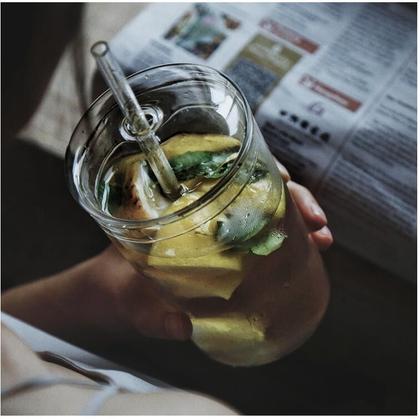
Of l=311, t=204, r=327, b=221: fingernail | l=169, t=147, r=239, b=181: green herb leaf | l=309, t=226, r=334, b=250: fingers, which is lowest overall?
l=309, t=226, r=334, b=250: fingers

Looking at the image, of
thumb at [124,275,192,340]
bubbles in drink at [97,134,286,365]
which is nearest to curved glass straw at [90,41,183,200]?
bubbles in drink at [97,134,286,365]

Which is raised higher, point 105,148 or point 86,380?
point 105,148

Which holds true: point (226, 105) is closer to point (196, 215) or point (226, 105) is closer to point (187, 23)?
point (196, 215)

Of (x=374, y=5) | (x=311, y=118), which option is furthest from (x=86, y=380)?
(x=374, y=5)

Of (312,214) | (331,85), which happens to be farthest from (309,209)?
(331,85)

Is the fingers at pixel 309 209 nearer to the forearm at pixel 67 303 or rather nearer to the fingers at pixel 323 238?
the fingers at pixel 323 238

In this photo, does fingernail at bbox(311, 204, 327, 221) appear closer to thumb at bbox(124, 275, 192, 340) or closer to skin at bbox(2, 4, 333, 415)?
skin at bbox(2, 4, 333, 415)

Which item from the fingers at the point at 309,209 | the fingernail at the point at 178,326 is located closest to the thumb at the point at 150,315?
the fingernail at the point at 178,326
